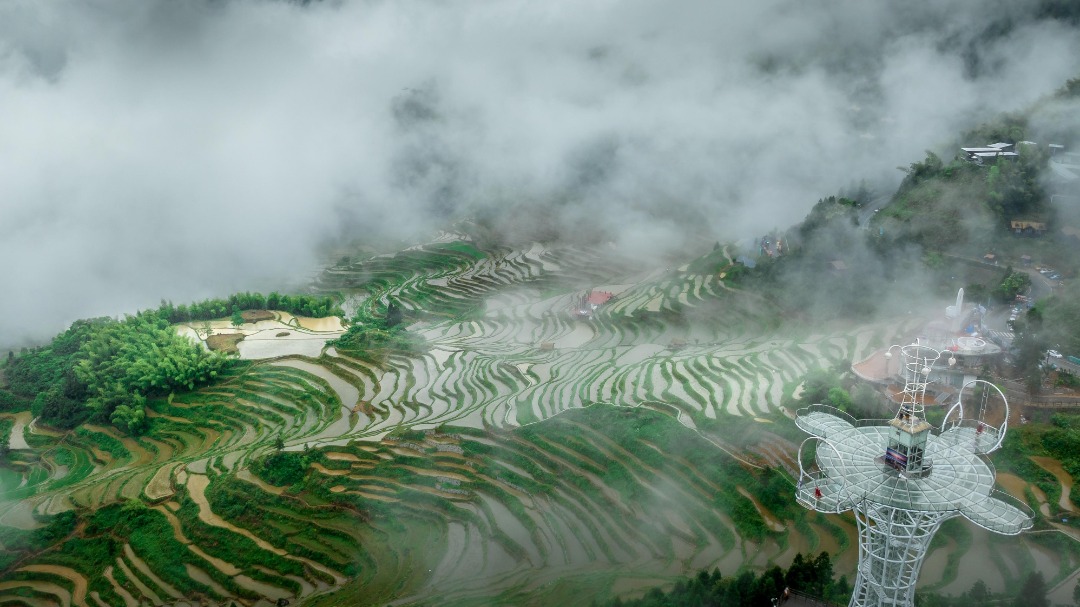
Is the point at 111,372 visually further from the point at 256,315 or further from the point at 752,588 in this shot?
the point at 752,588

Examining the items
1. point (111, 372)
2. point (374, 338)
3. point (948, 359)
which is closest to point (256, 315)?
point (111, 372)

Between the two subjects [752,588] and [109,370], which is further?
[109,370]

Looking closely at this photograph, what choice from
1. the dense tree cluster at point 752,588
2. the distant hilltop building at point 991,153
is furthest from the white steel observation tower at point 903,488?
the distant hilltop building at point 991,153

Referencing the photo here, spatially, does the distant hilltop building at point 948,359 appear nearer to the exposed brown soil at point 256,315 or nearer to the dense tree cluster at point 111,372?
the dense tree cluster at point 111,372

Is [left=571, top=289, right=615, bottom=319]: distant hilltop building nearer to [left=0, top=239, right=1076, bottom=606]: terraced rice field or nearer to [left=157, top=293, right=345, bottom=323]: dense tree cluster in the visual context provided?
[left=0, top=239, right=1076, bottom=606]: terraced rice field

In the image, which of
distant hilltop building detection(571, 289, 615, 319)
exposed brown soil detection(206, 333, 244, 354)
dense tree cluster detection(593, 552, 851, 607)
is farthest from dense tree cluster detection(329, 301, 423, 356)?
dense tree cluster detection(593, 552, 851, 607)

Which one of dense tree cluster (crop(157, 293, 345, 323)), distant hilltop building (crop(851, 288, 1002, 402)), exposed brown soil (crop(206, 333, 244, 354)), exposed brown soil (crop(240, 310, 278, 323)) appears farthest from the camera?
dense tree cluster (crop(157, 293, 345, 323))
